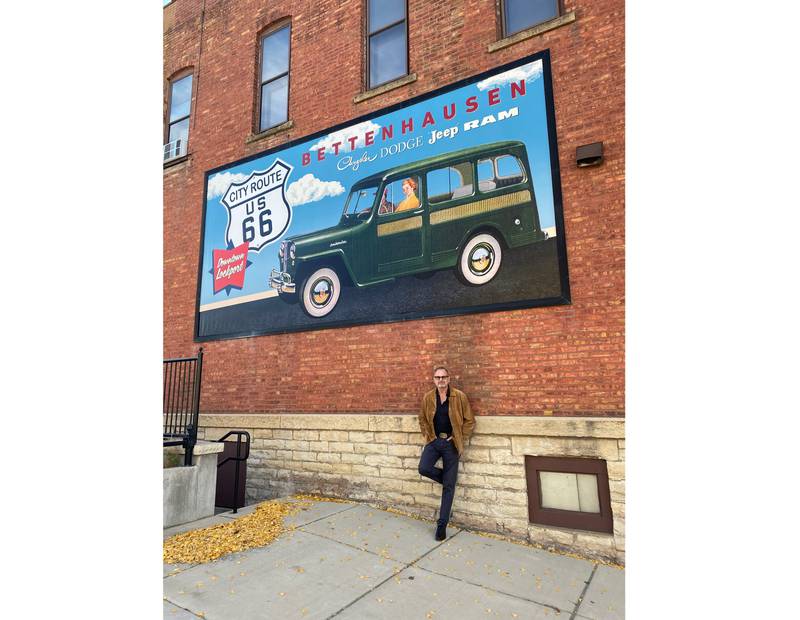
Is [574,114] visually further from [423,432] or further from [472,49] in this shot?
[423,432]

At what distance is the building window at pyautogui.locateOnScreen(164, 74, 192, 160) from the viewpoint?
36.6ft

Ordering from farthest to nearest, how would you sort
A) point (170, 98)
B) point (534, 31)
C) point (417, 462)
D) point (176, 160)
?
point (170, 98) < point (176, 160) < point (534, 31) < point (417, 462)

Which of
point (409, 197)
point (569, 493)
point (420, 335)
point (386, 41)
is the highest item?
point (386, 41)

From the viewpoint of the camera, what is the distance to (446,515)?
573cm

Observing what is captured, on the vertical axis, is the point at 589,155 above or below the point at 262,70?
below

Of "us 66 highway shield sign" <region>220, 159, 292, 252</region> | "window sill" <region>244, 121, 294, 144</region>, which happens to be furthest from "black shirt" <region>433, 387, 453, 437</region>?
"window sill" <region>244, 121, 294, 144</region>

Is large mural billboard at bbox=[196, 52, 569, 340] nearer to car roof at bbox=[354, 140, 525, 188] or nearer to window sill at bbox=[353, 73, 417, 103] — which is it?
car roof at bbox=[354, 140, 525, 188]

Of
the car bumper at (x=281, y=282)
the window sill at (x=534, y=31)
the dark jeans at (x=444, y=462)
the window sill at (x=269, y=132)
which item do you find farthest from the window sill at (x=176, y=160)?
the dark jeans at (x=444, y=462)

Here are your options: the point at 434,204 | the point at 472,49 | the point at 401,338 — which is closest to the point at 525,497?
the point at 401,338

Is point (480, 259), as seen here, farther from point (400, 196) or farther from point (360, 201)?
point (360, 201)

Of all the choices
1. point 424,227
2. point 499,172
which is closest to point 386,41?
point 499,172

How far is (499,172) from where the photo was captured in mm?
6852

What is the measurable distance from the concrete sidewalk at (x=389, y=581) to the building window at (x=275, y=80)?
785 centimetres

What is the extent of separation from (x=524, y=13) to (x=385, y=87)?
8.01ft
